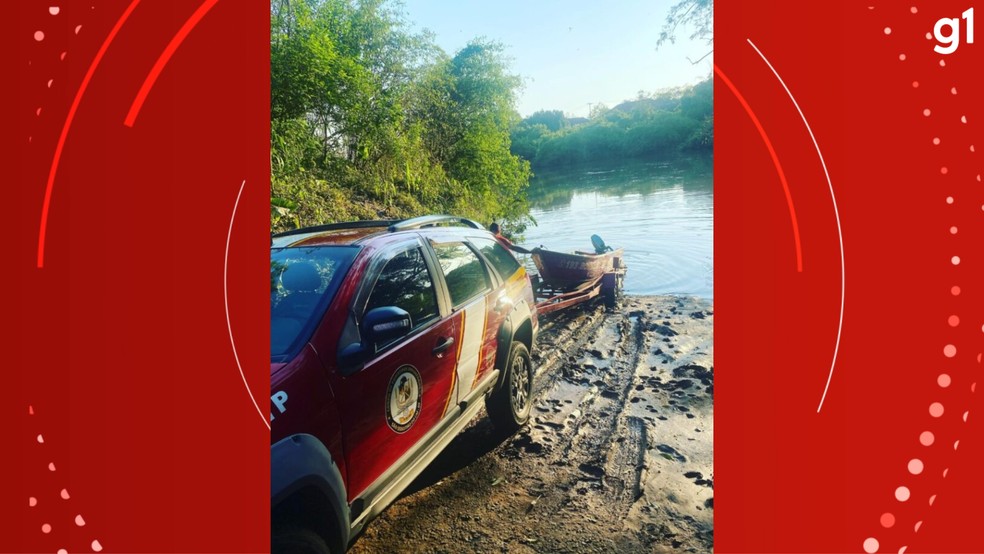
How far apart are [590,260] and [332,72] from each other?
436 centimetres

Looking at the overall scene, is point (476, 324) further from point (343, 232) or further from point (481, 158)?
point (481, 158)

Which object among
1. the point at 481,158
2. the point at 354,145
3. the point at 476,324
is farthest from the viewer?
the point at 481,158

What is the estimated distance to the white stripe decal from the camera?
2971 mm

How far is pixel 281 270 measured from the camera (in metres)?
2.44

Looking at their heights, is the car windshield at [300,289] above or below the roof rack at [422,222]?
below

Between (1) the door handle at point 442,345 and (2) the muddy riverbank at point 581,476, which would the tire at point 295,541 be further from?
(1) the door handle at point 442,345

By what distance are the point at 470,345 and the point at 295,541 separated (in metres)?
1.52

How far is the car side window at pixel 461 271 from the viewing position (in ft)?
10.0

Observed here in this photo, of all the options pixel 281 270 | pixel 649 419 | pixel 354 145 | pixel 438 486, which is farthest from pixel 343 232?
pixel 354 145

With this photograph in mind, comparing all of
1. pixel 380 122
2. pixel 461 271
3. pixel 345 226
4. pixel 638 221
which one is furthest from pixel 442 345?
pixel 638 221

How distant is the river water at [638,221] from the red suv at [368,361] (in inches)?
232

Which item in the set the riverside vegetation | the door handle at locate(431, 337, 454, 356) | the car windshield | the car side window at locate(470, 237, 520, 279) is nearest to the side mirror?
the car windshield

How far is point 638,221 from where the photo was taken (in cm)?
1577

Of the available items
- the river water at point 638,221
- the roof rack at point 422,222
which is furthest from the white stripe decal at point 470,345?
the river water at point 638,221
